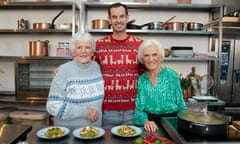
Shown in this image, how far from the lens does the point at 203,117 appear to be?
1301mm

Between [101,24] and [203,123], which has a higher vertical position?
[101,24]

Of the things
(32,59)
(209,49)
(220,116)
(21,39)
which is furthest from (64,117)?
(209,49)

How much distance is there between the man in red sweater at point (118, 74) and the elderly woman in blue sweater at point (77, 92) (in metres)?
0.20

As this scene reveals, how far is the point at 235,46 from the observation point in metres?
3.46

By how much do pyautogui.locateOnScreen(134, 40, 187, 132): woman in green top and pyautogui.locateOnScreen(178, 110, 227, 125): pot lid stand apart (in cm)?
34

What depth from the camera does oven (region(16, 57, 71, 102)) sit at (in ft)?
10.9

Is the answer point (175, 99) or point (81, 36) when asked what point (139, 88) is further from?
point (81, 36)

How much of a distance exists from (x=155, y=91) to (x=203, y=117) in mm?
489

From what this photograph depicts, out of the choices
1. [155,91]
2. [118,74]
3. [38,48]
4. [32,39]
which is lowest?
[155,91]

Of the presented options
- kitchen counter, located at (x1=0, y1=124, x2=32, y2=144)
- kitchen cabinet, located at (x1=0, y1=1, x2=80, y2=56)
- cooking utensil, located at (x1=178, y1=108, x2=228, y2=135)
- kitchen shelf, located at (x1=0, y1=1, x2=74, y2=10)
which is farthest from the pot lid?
kitchen cabinet, located at (x1=0, y1=1, x2=80, y2=56)

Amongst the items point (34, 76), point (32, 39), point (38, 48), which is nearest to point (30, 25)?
point (32, 39)

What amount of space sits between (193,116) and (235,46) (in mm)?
2570

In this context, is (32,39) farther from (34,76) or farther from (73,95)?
(73,95)

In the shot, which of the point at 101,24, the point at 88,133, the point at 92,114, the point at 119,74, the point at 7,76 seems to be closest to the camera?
the point at 88,133
